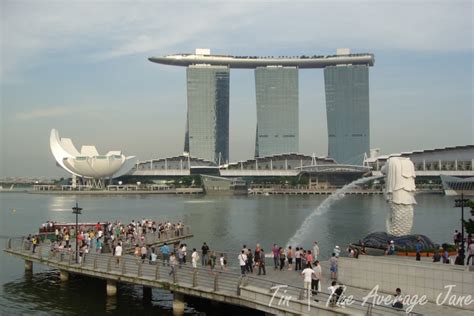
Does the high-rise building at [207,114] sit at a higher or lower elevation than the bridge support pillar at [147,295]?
higher

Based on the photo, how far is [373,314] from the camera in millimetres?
13125

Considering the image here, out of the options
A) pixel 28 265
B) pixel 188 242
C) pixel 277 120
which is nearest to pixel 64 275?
pixel 28 265

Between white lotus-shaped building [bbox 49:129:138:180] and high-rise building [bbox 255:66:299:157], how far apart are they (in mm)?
60747

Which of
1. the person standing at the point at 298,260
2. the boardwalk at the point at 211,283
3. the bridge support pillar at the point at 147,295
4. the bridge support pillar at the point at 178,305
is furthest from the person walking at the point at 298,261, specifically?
the bridge support pillar at the point at 147,295

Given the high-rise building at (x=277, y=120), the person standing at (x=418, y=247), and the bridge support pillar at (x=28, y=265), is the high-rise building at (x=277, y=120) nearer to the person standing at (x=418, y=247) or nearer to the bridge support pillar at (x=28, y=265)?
the bridge support pillar at (x=28, y=265)

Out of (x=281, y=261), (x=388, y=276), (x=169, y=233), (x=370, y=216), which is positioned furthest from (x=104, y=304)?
(x=370, y=216)

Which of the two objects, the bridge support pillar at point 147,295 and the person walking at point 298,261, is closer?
the person walking at point 298,261

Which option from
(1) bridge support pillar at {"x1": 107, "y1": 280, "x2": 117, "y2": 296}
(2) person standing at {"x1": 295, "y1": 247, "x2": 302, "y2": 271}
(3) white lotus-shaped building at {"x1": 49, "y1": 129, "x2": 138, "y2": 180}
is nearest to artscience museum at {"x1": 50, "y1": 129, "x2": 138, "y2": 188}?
(3) white lotus-shaped building at {"x1": 49, "y1": 129, "x2": 138, "y2": 180}

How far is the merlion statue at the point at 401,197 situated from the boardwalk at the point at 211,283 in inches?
252

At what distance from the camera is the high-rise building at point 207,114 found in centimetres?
19212

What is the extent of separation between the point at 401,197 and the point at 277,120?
173303 mm

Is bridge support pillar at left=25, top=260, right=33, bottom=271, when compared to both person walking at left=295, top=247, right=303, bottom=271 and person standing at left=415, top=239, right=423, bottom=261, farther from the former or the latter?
person standing at left=415, top=239, right=423, bottom=261

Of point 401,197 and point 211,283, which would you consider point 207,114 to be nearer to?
point 401,197

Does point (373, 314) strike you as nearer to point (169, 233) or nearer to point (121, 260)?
point (121, 260)
